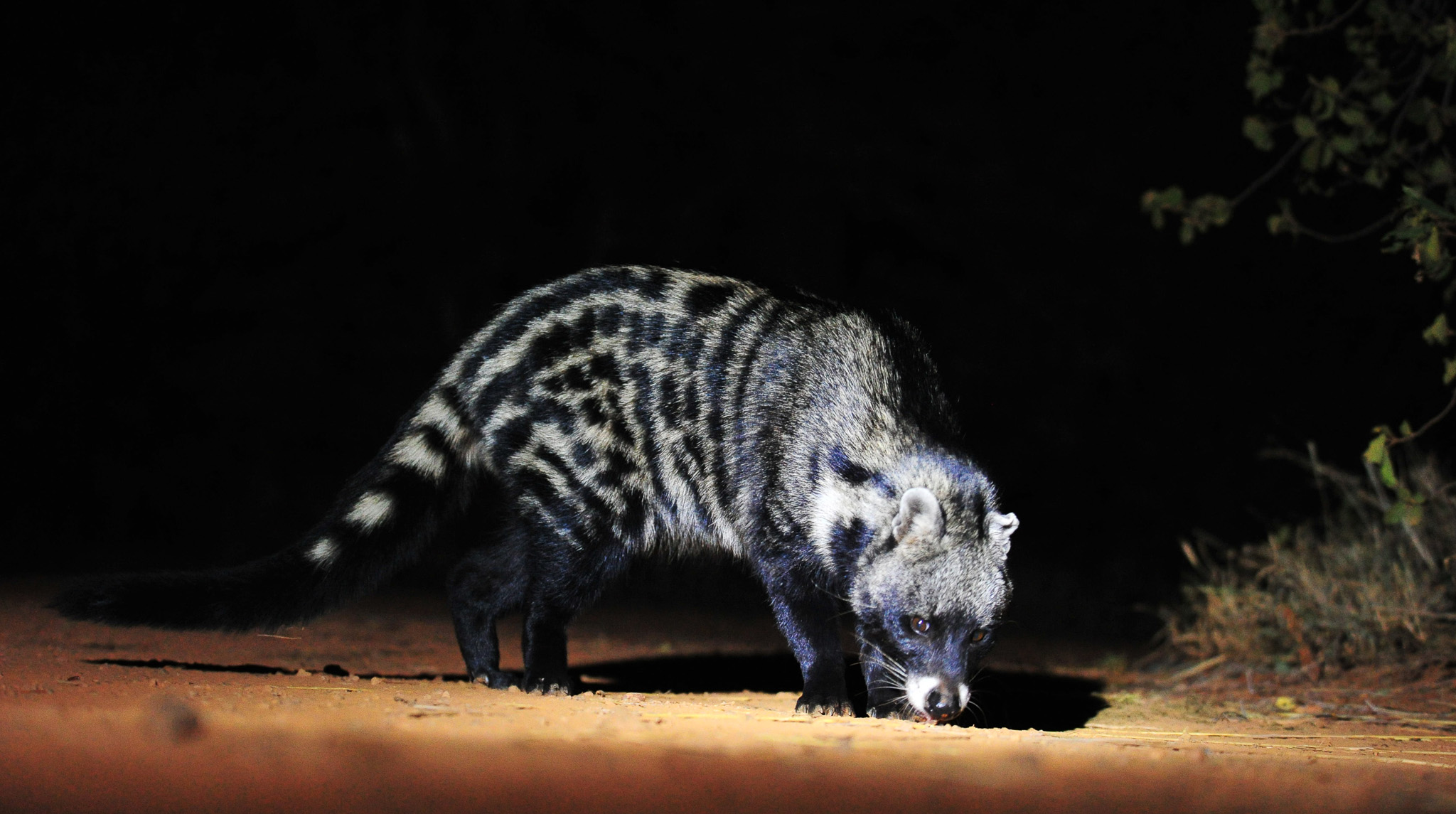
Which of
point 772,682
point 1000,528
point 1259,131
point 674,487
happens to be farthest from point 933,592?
point 1259,131

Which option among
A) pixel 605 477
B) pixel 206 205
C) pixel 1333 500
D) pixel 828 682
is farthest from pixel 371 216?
pixel 1333 500

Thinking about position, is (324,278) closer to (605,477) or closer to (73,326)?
(73,326)

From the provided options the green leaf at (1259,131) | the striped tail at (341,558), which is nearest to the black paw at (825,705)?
the striped tail at (341,558)

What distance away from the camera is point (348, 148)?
44.8ft

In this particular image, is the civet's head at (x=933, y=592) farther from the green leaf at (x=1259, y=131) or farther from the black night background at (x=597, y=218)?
the black night background at (x=597, y=218)

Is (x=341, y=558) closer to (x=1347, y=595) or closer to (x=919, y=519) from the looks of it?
(x=919, y=519)

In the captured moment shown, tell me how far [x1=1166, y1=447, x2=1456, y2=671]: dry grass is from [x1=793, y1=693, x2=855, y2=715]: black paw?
306 centimetres

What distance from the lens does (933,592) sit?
206 inches

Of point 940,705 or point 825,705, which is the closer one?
point 940,705

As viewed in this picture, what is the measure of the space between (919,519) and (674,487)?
138 centimetres

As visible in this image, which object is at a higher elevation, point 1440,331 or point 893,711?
point 1440,331

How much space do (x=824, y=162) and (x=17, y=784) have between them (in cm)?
1091

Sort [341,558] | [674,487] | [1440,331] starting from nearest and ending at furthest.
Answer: [341,558] → [1440,331] → [674,487]

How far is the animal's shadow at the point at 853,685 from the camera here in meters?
6.30
